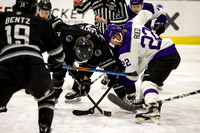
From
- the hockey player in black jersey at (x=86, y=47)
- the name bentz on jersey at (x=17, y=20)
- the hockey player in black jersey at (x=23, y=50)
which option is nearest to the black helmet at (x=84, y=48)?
the hockey player in black jersey at (x=86, y=47)

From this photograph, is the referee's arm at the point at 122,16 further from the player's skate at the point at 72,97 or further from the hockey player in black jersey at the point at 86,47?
the player's skate at the point at 72,97

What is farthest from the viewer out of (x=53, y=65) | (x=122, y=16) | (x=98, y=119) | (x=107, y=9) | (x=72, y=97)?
(x=107, y=9)

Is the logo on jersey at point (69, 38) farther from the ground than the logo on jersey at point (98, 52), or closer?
farther from the ground

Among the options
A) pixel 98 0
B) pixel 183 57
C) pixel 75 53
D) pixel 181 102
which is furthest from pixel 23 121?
pixel 183 57

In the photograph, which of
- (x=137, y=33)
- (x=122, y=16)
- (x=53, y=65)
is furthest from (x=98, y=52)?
(x=122, y=16)

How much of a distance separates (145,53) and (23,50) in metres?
1.26

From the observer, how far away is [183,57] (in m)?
6.03

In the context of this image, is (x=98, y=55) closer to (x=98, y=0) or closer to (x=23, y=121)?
(x=23, y=121)

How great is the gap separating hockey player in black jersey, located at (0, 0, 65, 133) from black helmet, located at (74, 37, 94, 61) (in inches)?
36.6

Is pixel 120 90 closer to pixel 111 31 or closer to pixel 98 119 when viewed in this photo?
pixel 98 119

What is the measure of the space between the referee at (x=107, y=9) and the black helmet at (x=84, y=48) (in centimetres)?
108

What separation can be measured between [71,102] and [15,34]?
162cm

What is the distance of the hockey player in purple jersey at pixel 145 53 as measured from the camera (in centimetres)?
282

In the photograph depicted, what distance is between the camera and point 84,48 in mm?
2943
